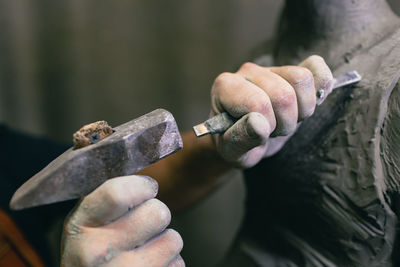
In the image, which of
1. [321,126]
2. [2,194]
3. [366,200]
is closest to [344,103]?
[321,126]

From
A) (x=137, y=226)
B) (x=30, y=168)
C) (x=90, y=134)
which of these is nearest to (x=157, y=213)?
(x=137, y=226)

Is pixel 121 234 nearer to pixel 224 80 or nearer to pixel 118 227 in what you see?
pixel 118 227

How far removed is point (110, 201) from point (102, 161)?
6cm

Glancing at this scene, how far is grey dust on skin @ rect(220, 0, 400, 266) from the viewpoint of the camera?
2.03ft

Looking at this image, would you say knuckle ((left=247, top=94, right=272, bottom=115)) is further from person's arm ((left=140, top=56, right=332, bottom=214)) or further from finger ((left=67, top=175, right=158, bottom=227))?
finger ((left=67, top=175, right=158, bottom=227))

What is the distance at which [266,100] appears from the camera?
0.57 metres

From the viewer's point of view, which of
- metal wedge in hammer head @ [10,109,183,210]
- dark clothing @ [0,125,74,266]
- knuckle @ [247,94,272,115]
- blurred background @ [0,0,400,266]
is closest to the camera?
metal wedge in hammer head @ [10,109,183,210]

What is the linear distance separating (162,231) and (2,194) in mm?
643

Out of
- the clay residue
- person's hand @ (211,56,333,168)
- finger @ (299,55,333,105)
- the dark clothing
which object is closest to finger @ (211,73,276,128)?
person's hand @ (211,56,333,168)

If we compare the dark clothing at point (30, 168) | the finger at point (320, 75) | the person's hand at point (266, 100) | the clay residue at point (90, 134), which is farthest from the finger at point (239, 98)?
the dark clothing at point (30, 168)

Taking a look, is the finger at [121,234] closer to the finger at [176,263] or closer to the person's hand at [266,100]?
the finger at [176,263]

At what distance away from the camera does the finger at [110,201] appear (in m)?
0.48

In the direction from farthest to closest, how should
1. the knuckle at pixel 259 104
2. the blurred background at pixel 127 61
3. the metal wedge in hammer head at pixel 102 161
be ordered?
the blurred background at pixel 127 61, the knuckle at pixel 259 104, the metal wedge in hammer head at pixel 102 161

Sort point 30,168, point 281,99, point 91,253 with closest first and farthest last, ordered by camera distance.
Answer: point 91,253
point 281,99
point 30,168
